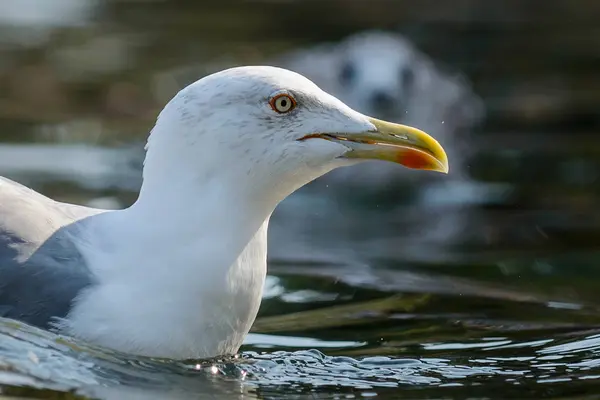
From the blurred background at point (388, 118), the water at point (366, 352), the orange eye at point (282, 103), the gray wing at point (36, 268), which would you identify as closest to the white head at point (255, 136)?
the orange eye at point (282, 103)

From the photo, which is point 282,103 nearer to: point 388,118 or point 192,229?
point 192,229

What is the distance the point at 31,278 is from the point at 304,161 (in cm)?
99

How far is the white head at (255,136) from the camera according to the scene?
4840mm

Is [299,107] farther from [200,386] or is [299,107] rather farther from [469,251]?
[469,251]

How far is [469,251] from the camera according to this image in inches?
304

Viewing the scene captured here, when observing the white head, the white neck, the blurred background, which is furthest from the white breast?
the blurred background

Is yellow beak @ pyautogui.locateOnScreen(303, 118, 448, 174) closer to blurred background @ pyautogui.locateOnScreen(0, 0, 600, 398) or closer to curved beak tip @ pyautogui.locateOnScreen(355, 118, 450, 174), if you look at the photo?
curved beak tip @ pyautogui.locateOnScreen(355, 118, 450, 174)

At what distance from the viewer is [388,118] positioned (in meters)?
10.3

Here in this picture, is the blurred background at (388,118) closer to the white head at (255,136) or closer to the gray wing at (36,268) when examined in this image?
the white head at (255,136)

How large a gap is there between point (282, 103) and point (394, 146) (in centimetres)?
42

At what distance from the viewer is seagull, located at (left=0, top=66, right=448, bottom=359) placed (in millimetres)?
4733

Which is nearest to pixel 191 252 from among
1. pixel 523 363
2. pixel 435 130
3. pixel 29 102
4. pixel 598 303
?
pixel 523 363

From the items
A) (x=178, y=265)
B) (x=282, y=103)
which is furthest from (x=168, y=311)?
(x=282, y=103)

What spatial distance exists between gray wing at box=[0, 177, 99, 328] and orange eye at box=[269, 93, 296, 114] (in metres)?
0.82
